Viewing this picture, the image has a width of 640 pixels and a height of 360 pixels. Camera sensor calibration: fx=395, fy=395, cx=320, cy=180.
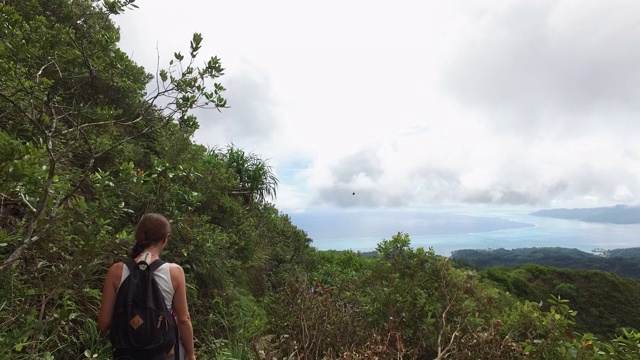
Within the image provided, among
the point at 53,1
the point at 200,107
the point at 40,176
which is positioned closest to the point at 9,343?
the point at 40,176

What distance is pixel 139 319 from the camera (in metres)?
2.54

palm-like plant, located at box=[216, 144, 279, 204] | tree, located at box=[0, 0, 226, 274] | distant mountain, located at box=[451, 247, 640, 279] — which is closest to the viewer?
tree, located at box=[0, 0, 226, 274]

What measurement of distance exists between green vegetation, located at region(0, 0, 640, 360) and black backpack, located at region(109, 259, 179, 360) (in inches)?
13.7

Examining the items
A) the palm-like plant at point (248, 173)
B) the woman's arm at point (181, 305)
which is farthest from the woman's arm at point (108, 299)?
the palm-like plant at point (248, 173)

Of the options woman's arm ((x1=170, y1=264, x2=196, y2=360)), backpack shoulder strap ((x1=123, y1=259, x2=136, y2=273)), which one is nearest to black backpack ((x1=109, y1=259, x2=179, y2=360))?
backpack shoulder strap ((x1=123, y1=259, x2=136, y2=273))

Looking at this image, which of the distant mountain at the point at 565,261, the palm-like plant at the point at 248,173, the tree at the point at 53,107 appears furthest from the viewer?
the distant mountain at the point at 565,261

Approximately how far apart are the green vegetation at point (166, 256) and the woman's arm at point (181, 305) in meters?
0.52

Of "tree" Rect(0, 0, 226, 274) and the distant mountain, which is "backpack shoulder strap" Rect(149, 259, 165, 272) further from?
the distant mountain

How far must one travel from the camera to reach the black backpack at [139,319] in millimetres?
2537

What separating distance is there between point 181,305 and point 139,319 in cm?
29

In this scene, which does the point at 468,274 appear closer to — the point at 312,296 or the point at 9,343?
the point at 312,296

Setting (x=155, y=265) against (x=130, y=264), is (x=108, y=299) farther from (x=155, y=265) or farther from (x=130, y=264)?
(x=155, y=265)

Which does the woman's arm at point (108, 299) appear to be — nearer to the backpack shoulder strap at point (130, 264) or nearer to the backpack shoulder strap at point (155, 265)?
the backpack shoulder strap at point (130, 264)

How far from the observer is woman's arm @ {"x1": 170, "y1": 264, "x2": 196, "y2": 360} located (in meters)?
2.71
